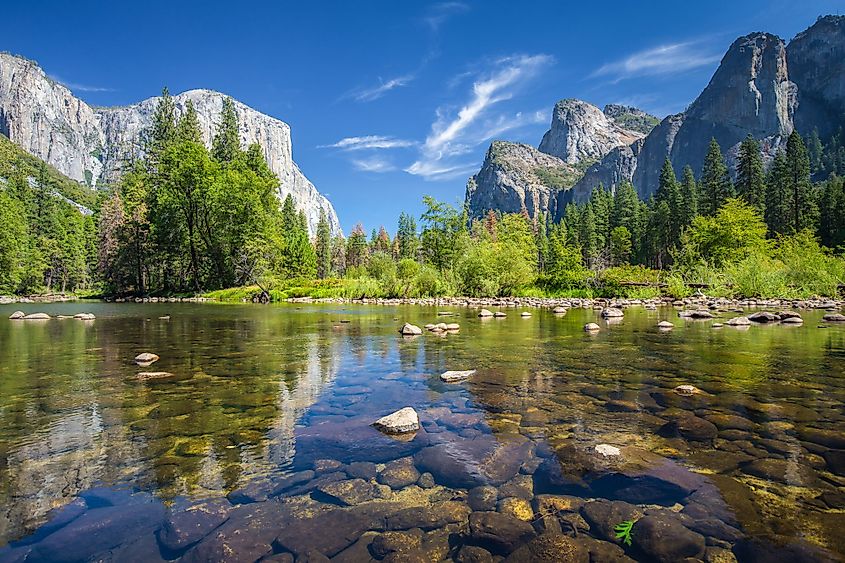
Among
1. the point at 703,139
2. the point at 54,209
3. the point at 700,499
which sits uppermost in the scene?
the point at 703,139

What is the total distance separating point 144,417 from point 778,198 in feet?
292

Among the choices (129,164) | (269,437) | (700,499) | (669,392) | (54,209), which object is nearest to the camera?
(700,499)

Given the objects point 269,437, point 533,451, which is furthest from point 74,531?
point 533,451

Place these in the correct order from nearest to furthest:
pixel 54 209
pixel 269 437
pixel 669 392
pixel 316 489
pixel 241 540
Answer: pixel 241 540 < pixel 316 489 < pixel 269 437 < pixel 669 392 < pixel 54 209

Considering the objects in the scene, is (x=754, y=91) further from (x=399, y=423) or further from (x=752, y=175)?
(x=399, y=423)

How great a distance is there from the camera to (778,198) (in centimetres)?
7100

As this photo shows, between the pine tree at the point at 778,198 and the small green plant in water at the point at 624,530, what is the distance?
8468cm

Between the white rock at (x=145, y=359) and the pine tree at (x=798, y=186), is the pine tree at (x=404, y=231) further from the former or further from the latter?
the white rock at (x=145, y=359)

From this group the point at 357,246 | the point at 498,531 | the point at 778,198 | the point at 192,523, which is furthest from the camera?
the point at 357,246

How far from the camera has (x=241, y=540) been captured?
3332mm

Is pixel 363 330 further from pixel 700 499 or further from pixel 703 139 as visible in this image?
pixel 703 139

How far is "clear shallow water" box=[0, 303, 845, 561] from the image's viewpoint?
3.60 m

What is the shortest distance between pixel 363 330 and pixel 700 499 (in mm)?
14614

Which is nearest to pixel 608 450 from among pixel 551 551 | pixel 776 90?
pixel 551 551
